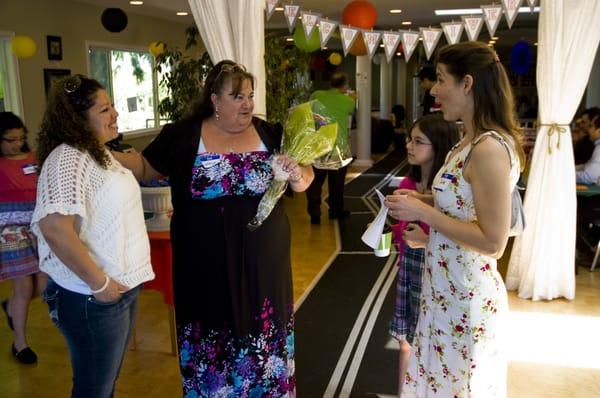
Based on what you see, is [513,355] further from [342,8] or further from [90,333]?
[342,8]

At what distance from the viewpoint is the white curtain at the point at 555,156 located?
382cm

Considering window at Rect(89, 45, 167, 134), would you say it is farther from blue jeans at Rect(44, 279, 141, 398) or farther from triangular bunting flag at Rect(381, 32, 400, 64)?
blue jeans at Rect(44, 279, 141, 398)

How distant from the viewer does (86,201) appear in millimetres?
1787

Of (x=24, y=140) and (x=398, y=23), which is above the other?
(x=398, y=23)

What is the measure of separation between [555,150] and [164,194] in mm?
2753

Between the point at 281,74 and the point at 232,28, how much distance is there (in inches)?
149

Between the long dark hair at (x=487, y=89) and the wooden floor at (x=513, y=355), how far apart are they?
177 cm

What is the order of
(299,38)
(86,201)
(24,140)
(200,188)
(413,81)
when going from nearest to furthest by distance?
1. (86,201)
2. (200,188)
3. (24,140)
4. (299,38)
5. (413,81)

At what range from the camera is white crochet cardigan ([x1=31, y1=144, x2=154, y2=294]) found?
68.3 inches

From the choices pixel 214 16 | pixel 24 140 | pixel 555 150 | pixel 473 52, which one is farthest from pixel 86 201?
pixel 555 150

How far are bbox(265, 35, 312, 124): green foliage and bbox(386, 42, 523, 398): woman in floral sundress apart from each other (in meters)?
4.81

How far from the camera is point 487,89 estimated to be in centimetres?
163

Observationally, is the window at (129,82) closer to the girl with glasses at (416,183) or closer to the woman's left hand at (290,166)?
the girl with glasses at (416,183)

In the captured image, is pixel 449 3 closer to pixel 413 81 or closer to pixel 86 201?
pixel 86 201
